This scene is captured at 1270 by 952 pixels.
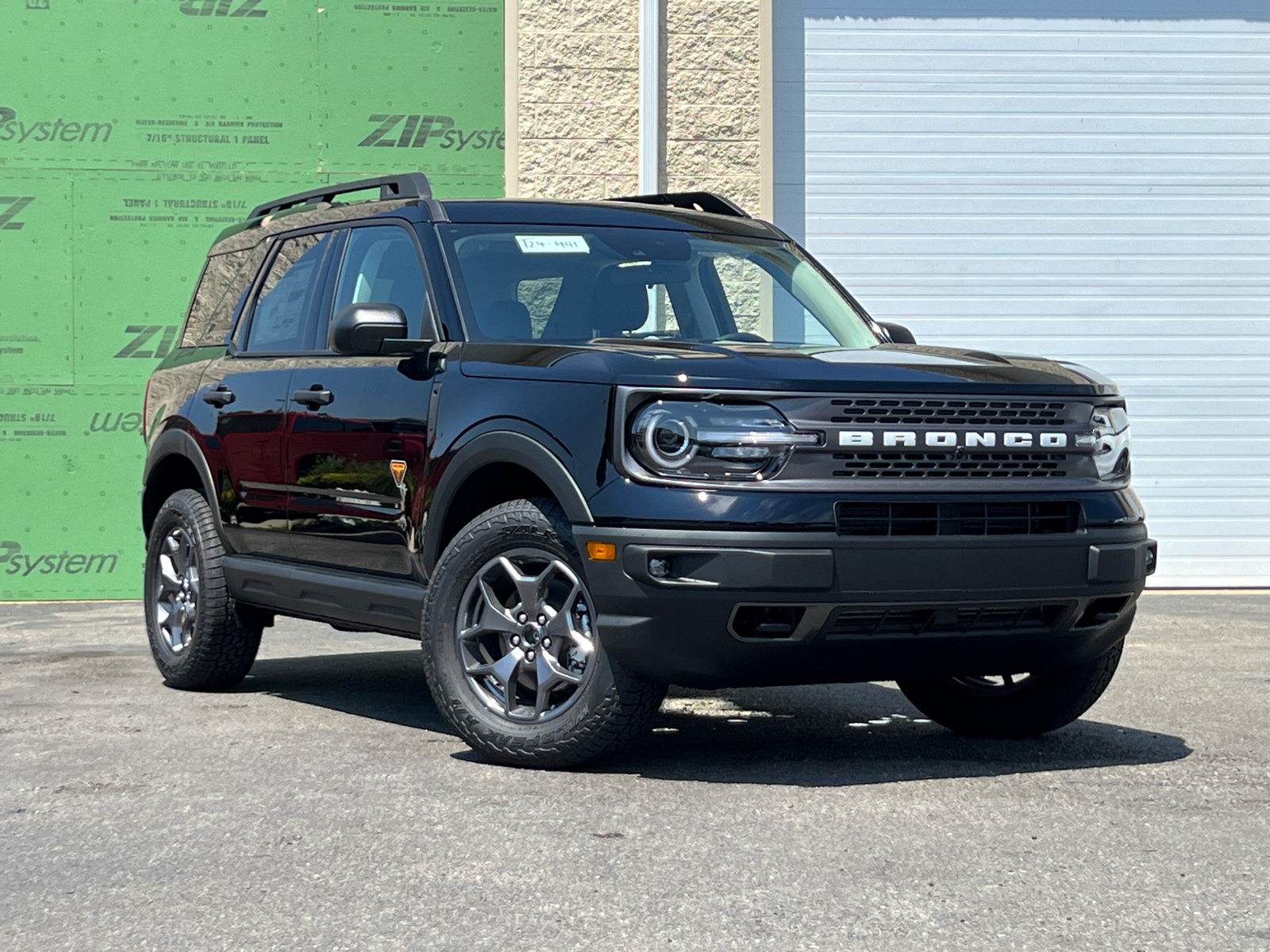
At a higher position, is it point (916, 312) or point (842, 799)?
point (916, 312)

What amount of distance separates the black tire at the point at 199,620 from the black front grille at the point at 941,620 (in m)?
3.16

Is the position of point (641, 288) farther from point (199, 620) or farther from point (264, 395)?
point (199, 620)

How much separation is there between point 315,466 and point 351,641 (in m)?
3.62

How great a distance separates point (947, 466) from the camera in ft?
17.9

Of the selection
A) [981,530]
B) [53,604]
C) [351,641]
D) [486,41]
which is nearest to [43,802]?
[981,530]

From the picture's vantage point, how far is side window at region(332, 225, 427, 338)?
6.62m

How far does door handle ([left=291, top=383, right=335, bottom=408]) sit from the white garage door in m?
6.90

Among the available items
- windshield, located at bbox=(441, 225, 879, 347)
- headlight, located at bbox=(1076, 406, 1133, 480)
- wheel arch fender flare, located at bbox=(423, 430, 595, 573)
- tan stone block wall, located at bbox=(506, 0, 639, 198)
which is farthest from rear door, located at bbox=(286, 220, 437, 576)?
tan stone block wall, located at bbox=(506, 0, 639, 198)

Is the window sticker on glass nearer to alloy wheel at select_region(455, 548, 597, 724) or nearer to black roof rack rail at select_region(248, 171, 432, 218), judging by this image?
black roof rack rail at select_region(248, 171, 432, 218)

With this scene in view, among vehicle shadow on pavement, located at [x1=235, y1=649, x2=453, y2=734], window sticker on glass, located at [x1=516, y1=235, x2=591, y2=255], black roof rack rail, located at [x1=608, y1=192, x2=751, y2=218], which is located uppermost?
black roof rack rail, located at [x1=608, y1=192, x2=751, y2=218]

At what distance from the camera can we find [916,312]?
13.3m

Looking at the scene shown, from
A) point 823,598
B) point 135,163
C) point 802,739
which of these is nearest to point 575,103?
point 135,163

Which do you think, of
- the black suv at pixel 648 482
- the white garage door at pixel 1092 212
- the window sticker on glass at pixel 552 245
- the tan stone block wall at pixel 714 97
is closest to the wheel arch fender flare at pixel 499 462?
the black suv at pixel 648 482

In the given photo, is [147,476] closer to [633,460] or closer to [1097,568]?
[633,460]
